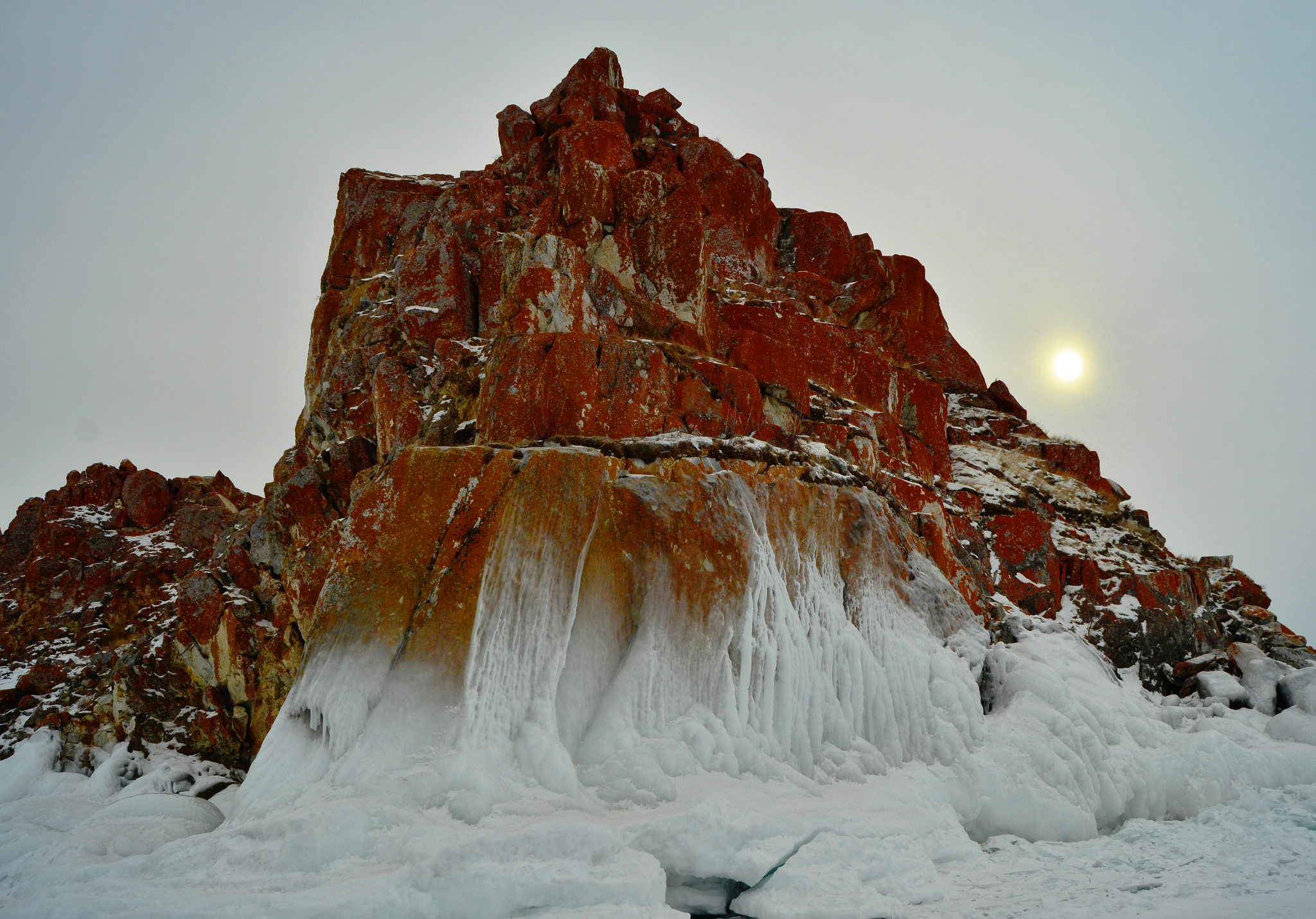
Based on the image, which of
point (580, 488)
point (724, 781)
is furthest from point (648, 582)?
point (724, 781)

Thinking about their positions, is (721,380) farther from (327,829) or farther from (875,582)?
(327,829)

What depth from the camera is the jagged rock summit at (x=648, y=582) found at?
10617 millimetres

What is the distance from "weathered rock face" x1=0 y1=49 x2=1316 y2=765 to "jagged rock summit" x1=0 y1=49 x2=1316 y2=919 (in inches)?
3.7

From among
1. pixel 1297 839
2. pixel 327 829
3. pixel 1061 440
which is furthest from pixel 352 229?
pixel 1297 839

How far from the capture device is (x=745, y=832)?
908 cm

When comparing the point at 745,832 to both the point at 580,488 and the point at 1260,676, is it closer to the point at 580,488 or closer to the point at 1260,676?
the point at 580,488

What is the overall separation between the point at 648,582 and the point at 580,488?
196cm

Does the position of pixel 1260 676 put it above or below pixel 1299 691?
above

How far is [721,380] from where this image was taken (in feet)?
59.5

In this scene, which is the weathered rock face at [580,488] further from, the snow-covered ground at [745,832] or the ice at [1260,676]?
the snow-covered ground at [745,832]

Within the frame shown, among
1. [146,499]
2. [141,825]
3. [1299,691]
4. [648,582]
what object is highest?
[146,499]

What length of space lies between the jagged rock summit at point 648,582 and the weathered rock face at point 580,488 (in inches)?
3.7

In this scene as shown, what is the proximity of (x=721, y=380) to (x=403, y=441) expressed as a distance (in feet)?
26.4

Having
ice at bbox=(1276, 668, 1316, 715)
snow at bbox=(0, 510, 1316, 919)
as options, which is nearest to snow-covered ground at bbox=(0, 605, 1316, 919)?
snow at bbox=(0, 510, 1316, 919)
